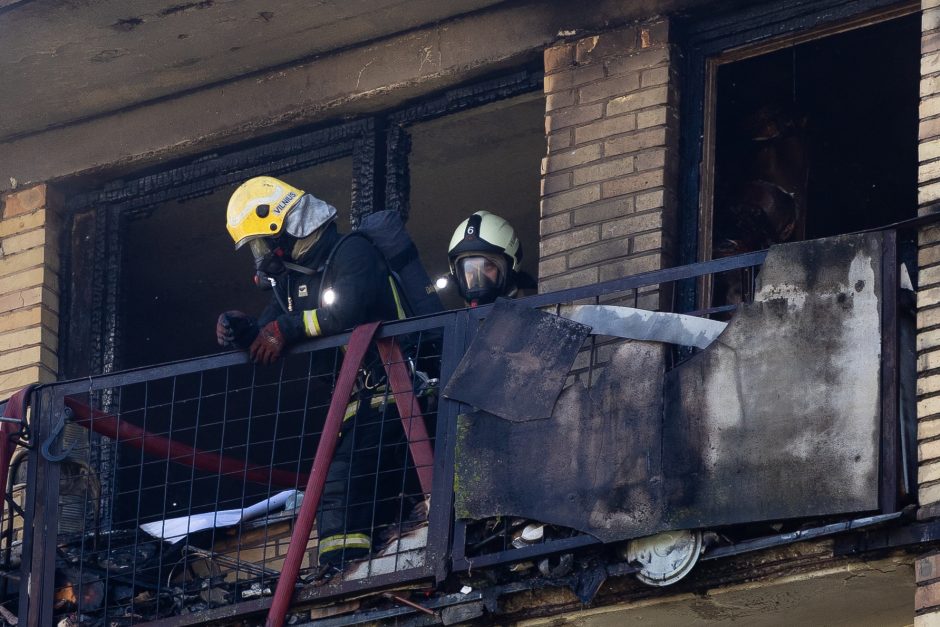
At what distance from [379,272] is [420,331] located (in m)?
0.75

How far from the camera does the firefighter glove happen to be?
8078mm

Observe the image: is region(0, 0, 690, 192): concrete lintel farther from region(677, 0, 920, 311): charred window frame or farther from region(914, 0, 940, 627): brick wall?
region(914, 0, 940, 627): brick wall

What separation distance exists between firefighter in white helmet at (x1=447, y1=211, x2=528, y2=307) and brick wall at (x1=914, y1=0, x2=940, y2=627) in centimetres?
218

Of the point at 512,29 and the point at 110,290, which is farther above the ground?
the point at 512,29

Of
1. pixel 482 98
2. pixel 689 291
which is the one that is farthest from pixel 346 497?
pixel 482 98

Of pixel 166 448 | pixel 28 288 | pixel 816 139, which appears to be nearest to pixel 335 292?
pixel 166 448

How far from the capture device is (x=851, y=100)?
981 cm

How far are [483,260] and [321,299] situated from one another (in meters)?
0.93

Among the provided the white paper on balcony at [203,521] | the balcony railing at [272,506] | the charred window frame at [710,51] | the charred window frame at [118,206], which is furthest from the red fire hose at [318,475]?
the charred window frame at [118,206]

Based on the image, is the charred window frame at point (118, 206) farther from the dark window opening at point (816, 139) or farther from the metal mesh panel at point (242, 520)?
the dark window opening at point (816, 139)

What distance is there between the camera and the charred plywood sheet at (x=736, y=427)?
22.2 ft

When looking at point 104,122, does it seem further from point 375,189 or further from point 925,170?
point 925,170

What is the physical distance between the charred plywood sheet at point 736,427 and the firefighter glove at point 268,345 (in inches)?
45.4

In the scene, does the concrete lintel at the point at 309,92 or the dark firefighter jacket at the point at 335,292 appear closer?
the dark firefighter jacket at the point at 335,292
